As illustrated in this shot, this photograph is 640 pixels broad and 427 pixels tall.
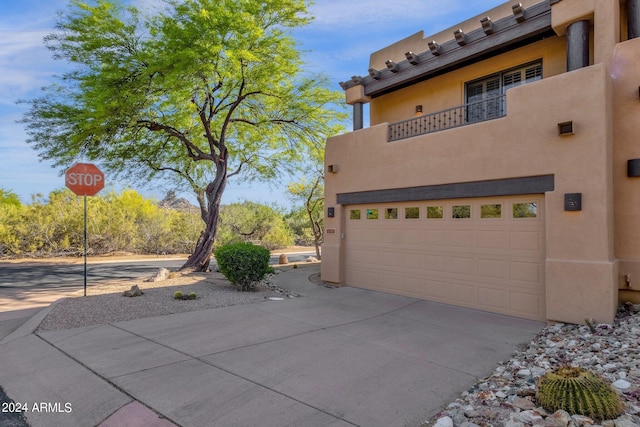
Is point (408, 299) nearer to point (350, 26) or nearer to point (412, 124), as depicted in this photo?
point (412, 124)

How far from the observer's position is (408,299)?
886cm

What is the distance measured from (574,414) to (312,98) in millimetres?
13055

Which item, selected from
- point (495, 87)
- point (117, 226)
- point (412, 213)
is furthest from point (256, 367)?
point (117, 226)

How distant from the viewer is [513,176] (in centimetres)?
720

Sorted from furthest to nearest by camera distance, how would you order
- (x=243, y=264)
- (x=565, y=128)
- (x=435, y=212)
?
(x=243, y=264) < (x=435, y=212) < (x=565, y=128)

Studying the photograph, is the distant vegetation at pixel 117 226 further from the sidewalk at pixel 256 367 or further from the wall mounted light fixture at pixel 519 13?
the wall mounted light fixture at pixel 519 13

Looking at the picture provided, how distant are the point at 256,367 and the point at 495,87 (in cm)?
894

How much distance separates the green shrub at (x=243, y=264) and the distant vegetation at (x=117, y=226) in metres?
12.1

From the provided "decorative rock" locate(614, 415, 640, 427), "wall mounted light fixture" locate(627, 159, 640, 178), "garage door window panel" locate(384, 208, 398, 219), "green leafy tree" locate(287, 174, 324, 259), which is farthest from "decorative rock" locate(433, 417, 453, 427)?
"green leafy tree" locate(287, 174, 324, 259)

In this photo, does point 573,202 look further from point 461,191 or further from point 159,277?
point 159,277

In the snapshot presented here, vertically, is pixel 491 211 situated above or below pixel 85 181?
below

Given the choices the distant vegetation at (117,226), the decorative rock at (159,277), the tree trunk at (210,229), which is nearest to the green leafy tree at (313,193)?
the distant vegetation at (117,226)

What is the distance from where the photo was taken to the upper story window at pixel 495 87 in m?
8.77

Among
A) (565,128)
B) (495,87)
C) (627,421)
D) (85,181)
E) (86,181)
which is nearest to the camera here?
(627,421)
